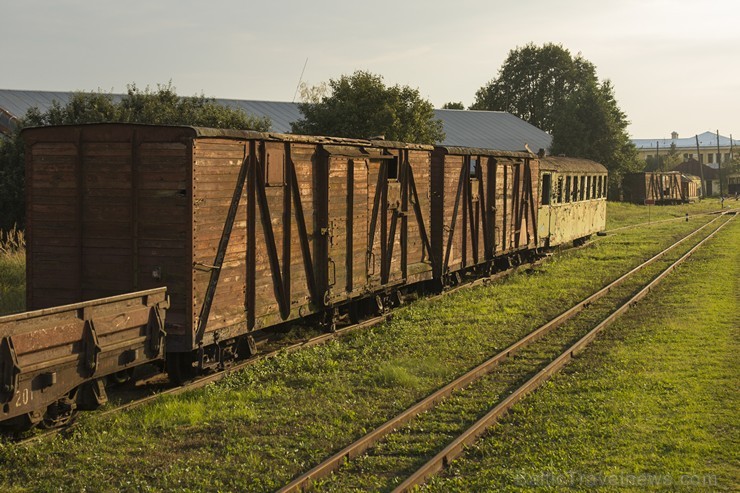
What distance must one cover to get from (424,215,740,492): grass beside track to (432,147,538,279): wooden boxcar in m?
4.88

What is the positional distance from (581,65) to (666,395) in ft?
298

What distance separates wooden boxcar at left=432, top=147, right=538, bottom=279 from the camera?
17562 millimetres

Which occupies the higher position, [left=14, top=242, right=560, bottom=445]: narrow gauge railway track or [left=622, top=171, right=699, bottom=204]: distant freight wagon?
[left=622, top=171, right=699, bottom=204]: distant freight wagon

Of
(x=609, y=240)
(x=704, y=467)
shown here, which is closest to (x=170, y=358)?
(x=704, y=467)

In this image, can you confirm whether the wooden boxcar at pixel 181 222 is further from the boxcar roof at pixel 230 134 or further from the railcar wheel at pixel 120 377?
the railcar wheel at pixel 120 377

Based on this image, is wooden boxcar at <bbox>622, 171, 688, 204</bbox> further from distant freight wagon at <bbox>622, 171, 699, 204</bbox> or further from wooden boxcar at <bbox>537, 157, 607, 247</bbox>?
wooden boxcar at <bbox>537, 157, 607, 247</bbox>

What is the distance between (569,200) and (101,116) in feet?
55.2

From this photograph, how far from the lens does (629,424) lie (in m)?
8.78

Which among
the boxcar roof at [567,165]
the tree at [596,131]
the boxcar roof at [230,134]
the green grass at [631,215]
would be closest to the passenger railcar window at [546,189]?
the boxcar roof at [567,165]

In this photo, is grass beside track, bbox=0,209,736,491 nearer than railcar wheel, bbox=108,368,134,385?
Yes

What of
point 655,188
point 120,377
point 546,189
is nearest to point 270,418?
point 120,377

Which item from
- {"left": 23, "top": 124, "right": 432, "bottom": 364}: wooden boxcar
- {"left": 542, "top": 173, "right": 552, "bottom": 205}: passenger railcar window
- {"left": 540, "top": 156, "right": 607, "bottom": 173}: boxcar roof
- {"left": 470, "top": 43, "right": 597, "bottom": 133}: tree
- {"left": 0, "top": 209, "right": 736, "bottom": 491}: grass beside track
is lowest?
{"left": 0, "top": 209, "right": 736, "bottom": 491}: grass beside track

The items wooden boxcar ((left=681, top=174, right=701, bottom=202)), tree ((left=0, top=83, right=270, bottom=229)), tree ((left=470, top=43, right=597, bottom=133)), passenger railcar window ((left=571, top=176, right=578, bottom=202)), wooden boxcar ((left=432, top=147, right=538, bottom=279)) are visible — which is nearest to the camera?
wooden boxcar ((left=432, top=147, right=538, bottom=279))

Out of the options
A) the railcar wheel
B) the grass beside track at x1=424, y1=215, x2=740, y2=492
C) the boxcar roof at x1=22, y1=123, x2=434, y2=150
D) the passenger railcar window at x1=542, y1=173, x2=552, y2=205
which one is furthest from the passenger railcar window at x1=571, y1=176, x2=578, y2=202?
the railcar wheel
